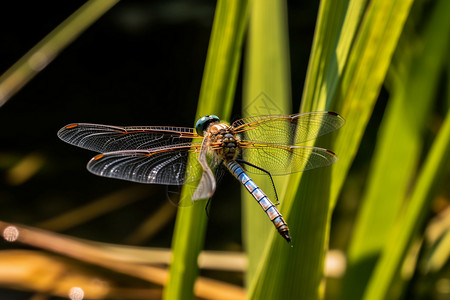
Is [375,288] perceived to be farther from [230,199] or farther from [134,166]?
[230,199]

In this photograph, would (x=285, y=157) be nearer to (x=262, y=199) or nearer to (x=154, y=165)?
(x=262, y=199)

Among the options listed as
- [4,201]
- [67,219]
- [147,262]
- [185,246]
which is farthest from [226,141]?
[4,201]

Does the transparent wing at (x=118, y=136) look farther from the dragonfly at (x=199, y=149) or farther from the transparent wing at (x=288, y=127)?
the transparent wing at (x=288, y=127)

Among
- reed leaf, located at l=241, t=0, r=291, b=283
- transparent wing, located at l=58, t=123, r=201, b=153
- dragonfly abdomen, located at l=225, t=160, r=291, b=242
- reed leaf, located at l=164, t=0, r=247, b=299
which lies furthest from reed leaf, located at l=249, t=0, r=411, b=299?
transparent wing, located at l=58, t=123, r=201, b=153

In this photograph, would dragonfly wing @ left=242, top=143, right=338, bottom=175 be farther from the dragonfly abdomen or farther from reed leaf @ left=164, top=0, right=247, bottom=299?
reed leaf @ left=164, top=0, right=247, bottom=299

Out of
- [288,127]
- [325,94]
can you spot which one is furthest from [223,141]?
[325,94]
